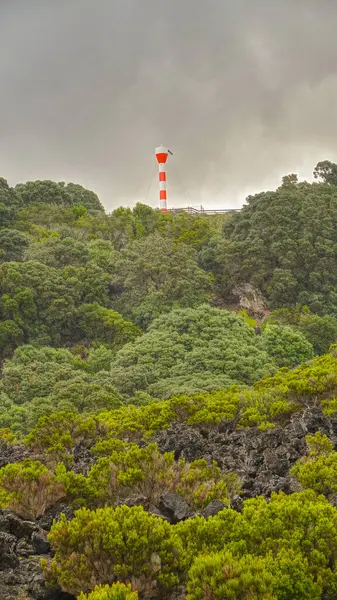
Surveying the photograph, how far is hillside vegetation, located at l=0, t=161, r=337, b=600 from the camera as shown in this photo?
6.52 m

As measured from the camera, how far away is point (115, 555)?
21.3 ft

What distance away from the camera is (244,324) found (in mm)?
33188

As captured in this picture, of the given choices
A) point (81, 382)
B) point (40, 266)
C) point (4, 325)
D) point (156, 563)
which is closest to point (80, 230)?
point (40, 266)

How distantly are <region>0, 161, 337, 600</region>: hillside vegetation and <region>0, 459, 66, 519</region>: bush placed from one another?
0.03 m

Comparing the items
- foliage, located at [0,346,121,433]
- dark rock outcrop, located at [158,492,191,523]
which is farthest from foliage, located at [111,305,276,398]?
dark rock outcrop, located at [158,492,191,523]

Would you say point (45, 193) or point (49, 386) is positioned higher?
point (45, 193)

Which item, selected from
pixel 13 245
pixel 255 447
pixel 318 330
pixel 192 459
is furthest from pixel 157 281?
pixel 192 459

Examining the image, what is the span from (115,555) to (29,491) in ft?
10.4

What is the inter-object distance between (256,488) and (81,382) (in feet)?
49.9

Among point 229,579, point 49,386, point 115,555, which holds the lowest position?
point 49,386

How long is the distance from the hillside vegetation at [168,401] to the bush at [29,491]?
1.1 inches

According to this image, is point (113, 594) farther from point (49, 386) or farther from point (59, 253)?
point (59, 253)

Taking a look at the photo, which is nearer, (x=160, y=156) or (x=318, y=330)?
(x=318, y=330)

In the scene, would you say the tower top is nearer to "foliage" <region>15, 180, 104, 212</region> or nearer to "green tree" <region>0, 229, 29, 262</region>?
"foliage" <region>15, 180, 104, 212</region>
